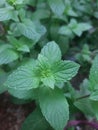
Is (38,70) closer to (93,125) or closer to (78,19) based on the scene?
(93,125)

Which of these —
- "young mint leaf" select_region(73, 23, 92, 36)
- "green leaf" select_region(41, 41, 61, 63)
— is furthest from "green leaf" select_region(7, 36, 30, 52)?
"young mint leaf" select_region(73, 23, 92, 36)

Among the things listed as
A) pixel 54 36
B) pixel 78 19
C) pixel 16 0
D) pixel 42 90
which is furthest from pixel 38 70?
pixel 78 19

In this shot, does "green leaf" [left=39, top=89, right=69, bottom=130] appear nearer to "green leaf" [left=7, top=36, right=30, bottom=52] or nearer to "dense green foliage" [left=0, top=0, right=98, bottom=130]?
"dense green foliage" [left=0, top=0, right=98, bottom=130]

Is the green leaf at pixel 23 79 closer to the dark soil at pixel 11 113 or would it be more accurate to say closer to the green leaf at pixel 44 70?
the green leaf at pixel 44 70

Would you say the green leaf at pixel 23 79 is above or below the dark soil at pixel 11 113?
above

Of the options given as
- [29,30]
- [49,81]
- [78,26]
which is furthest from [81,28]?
[49,81]

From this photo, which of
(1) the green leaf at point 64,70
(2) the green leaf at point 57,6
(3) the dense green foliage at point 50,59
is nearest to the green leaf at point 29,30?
(3) the dense green foliage at point 50,59
